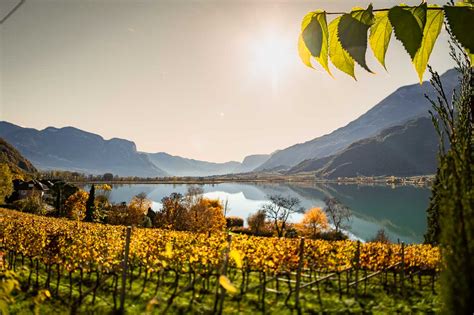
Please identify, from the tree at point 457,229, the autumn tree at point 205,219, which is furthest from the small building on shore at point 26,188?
the tree at point 457,229

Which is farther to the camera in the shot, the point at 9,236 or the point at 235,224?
the point at 235,224

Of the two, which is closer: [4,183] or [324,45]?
[324,45]

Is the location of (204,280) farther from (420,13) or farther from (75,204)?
(75,204)

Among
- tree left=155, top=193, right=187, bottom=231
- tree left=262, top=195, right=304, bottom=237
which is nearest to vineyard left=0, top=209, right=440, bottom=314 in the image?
tree left=155, top=193, right=187, bottom=231

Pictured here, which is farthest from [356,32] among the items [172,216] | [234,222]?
[234,222]

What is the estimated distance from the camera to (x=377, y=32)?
0.80m

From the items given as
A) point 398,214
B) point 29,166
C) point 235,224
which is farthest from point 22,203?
point 29,166

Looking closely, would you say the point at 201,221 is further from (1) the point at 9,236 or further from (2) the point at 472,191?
(2) the point at 472,191

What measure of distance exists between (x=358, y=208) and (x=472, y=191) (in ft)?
450

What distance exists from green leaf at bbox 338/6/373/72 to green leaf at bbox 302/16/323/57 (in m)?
0.05

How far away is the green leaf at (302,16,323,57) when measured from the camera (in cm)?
76

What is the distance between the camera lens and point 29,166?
175m

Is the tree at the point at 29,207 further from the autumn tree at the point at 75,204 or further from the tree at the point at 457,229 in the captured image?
the tree at the point at 457,229

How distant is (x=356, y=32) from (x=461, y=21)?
0.63ft
